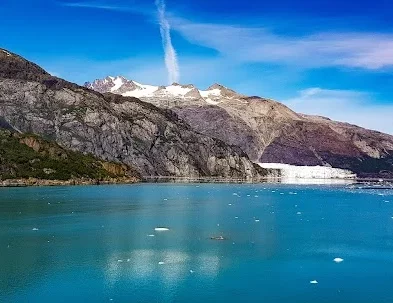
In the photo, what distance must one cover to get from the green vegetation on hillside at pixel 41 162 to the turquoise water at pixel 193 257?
6571 centimetres

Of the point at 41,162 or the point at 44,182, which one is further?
the point at 41,162

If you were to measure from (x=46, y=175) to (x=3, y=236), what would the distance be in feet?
287

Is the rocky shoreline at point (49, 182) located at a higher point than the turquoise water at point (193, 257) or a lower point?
higher

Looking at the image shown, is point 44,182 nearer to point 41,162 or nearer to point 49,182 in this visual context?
point 49,182

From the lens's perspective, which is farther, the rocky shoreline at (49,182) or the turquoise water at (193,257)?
the rocky shoreline at (49,182)

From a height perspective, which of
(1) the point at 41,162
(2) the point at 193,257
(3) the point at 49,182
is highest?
(1) the point at 41,162

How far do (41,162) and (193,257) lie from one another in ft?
347

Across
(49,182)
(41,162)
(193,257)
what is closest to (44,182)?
(49,182)

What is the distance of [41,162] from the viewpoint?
433ft

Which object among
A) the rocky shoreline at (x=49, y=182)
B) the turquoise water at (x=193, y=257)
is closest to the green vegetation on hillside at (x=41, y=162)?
the rocky shoreline at (x=49, y=182)

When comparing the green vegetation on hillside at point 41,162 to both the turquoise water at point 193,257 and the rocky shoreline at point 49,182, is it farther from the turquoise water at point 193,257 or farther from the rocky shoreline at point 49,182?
the turquoise water at point 193,257

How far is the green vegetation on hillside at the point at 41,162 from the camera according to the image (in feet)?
408

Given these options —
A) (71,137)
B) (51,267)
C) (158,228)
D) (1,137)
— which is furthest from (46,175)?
(51,267)

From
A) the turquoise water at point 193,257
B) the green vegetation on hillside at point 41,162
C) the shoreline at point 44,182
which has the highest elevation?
the green vegetation on hillside at point 41,162
